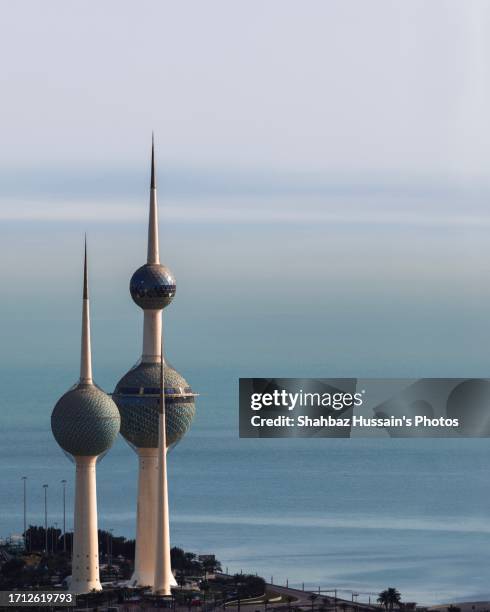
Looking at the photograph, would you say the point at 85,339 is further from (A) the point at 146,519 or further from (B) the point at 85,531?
(A) the point at 146,519

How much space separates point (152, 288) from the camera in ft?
290

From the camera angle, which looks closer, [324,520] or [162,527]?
[162,527]

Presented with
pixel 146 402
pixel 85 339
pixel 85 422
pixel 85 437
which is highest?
pixel 85 339

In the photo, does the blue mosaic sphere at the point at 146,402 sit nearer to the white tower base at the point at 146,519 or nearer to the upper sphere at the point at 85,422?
the white tower base at the point at 146,519

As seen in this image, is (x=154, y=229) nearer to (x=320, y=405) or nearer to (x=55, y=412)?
(x=55, y=412)

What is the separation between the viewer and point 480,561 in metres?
124

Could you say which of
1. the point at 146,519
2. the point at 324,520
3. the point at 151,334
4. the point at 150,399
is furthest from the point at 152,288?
the point at 324,520

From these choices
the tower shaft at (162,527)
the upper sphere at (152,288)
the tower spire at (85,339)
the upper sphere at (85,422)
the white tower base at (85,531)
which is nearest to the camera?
the tower shaft at (162,527)

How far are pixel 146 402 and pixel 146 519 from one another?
5.11 meters

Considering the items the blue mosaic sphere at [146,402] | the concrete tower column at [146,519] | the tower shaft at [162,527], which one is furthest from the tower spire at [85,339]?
the concrete tower column at [146,519]

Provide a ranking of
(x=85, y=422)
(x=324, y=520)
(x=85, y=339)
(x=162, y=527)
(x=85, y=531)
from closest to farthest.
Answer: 1. (x=162, y=527)
2. (x=85, y=339)
3. (x=85, y=422)
4. (x=85, y=531)
5. (x=324, y=520)

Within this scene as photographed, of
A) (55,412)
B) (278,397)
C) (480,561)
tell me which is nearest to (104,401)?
(55,412)

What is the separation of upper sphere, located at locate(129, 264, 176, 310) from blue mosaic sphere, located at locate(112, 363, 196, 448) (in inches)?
105

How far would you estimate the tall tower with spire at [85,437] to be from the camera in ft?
276
